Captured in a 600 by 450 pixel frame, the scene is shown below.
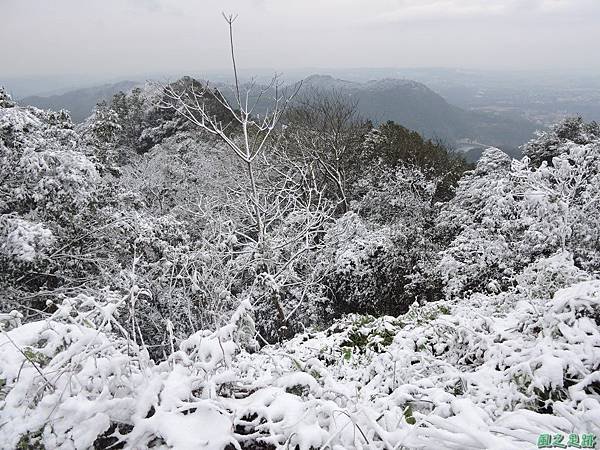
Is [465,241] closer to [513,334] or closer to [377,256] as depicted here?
[377,256]

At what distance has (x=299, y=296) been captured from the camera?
10438 mm

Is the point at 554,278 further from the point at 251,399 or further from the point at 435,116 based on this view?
the point at 435,116

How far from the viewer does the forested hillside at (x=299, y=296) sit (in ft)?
5.37

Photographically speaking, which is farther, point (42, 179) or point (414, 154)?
point (414, 154)

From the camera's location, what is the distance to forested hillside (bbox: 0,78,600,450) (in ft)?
5.37

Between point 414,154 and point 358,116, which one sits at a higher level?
point 358,116

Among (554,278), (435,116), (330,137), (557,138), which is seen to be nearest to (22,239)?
(554,278)

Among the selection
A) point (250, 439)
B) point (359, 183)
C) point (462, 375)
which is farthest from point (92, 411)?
point (359, 183)

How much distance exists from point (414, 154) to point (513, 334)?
45.9ft

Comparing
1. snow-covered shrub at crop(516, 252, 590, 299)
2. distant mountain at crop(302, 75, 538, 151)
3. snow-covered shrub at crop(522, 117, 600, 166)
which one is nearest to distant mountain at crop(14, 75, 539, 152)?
distant mountain at crop(302, 75, 538, 151)

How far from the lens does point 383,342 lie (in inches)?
188

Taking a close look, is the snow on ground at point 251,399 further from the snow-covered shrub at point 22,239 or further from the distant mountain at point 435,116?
the distant mountain at point 435,116

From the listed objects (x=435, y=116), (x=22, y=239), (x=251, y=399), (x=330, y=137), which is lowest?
(x=22, y=239)

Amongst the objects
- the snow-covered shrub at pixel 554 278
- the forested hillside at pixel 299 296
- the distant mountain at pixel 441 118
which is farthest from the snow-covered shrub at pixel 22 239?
the distant mountain at pixel 441 118
